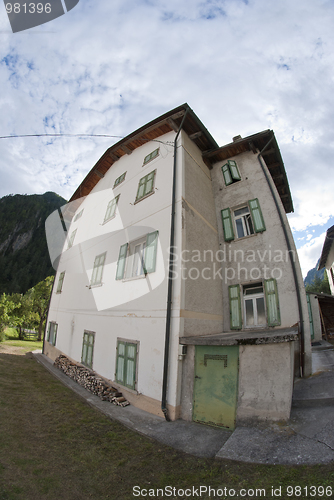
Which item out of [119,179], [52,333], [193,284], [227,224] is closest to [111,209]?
[119,179]

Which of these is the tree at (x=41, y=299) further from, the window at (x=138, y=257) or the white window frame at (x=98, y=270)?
the window at (x=138, y=257)

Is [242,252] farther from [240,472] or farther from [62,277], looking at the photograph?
[62,277]

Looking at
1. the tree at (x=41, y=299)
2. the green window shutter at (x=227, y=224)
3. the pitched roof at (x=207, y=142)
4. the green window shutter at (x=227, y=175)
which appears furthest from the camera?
the tree at (x=41, y=299)

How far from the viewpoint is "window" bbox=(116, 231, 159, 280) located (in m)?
7.31

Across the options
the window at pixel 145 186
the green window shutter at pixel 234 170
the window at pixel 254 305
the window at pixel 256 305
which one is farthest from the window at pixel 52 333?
the green window shutter at pixel 234 170

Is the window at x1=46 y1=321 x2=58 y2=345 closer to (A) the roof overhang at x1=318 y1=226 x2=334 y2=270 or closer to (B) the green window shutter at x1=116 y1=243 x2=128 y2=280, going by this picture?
(B) the green window shutter at x1=116 y1=243 x2=128 y2=280

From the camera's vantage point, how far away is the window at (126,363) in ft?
21.8

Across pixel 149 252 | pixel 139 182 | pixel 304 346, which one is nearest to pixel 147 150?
pixel 139 182

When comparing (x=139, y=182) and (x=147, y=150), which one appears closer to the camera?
(x=139, y=182)

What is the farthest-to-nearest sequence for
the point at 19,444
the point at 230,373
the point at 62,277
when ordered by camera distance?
the point at 62,277
the point at 230,373
the point at 19,444

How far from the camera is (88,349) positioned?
933cm

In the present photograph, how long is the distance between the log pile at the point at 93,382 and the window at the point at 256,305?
446 centimetres

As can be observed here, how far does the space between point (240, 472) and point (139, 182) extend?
9.69 metres

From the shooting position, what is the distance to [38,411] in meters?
6.05
